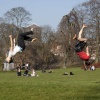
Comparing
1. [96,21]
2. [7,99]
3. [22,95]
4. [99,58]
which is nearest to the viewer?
[7,99]

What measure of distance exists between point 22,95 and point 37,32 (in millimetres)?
62559

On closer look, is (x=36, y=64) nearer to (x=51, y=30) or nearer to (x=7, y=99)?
(x=51, y=30)

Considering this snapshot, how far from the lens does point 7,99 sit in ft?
54.6

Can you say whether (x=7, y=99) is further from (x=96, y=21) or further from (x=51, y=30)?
→ (x=51, y=30)

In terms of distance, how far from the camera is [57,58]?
98.8 meters

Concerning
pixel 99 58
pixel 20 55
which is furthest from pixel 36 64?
pixel 99 58

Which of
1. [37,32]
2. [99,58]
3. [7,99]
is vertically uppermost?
[37,32]

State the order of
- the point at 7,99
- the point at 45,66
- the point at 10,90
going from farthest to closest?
the point at 45,66 < the point at 10,90 < the point at 7,99

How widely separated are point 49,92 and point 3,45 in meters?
62.9

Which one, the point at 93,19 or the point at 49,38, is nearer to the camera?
the point at 93,19

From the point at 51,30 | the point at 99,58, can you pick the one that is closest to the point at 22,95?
the point at 99,58

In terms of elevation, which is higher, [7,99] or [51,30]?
[51,30]

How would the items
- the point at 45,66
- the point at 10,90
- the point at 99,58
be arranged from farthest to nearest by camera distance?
1. the point at 45,66
2. the point at 99,58
3. the point at 10,90

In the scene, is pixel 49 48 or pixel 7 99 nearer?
pixel 7 99
